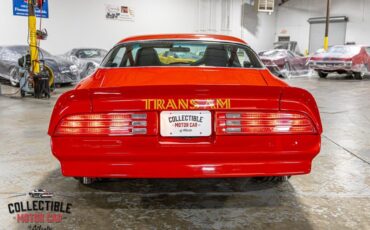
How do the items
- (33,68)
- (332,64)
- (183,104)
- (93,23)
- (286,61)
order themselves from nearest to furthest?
(183,104) → (33,68) → (332,64) → (286,61) → (93,23)

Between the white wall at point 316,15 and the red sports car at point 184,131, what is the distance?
66.2 feet

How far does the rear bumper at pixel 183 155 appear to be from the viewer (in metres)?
1.97

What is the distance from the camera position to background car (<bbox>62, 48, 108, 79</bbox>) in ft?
34.0

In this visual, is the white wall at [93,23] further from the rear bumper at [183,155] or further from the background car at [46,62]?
the rear bumper at [183,155]

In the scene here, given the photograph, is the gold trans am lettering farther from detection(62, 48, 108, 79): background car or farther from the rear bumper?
detection(62, 48, 108, 79): background car

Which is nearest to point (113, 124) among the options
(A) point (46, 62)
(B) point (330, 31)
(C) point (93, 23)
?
(A) point (46, 62)

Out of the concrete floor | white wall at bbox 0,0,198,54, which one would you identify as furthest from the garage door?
the concrete floor

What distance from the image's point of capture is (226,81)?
2.20 metres

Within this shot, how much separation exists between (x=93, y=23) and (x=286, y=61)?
749 cm

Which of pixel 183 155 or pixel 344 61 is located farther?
pixel 344 61

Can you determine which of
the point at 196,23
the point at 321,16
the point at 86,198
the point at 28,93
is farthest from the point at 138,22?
the point at 86,198

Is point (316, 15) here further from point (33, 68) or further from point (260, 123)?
point (260, 123)

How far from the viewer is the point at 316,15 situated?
2178 cm

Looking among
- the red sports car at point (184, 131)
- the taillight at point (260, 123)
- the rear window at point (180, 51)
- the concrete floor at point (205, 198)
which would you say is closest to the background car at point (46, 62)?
the concrete floor at point (205, 198)
